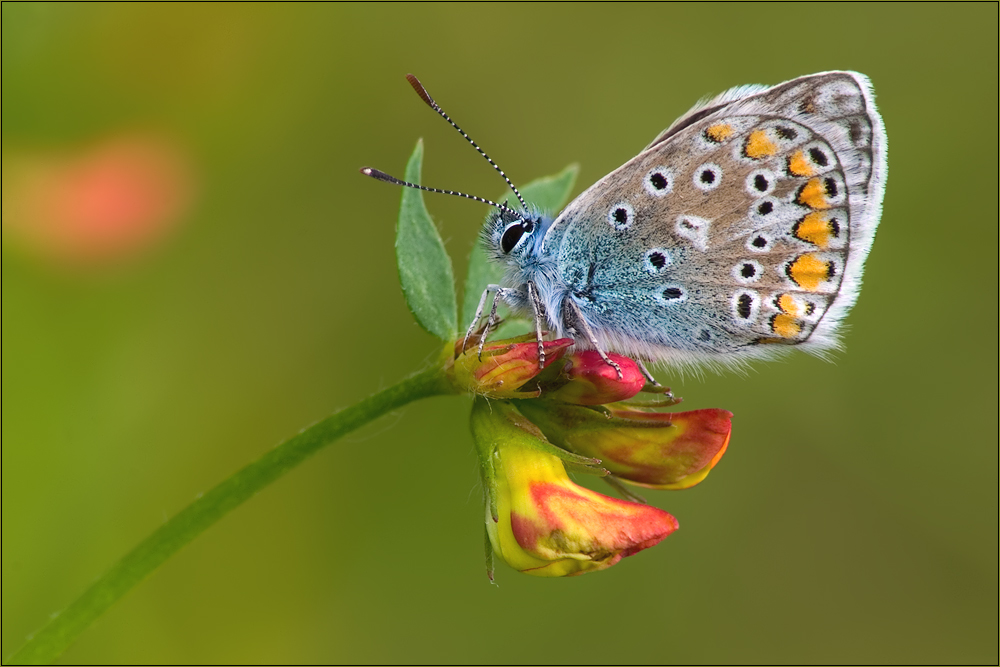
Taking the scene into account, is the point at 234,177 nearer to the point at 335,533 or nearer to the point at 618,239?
the point at 335,533

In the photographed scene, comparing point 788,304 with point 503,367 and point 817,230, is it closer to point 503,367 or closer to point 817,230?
point 817,230

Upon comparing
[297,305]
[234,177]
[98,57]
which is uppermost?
[98,57]

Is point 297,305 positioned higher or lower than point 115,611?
higher

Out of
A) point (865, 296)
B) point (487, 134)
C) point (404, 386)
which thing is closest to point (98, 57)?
point (487, 134)

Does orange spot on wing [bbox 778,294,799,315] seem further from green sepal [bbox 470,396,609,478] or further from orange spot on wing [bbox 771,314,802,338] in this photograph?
green sepal [bbox 470,396,609,478]

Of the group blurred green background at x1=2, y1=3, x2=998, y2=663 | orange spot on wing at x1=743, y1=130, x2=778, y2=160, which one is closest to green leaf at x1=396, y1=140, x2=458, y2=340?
orange spot on wing at x1=743, y1=130, x2=778, y2=160

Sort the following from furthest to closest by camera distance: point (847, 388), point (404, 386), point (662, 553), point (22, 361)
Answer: point (847, 388) < point (662, 553) < point (22, 361) < point (404, 386)

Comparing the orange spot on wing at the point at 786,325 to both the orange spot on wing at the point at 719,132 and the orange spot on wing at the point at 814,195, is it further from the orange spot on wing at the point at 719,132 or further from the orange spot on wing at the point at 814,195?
the orange spot on wing at the point at 719,132
